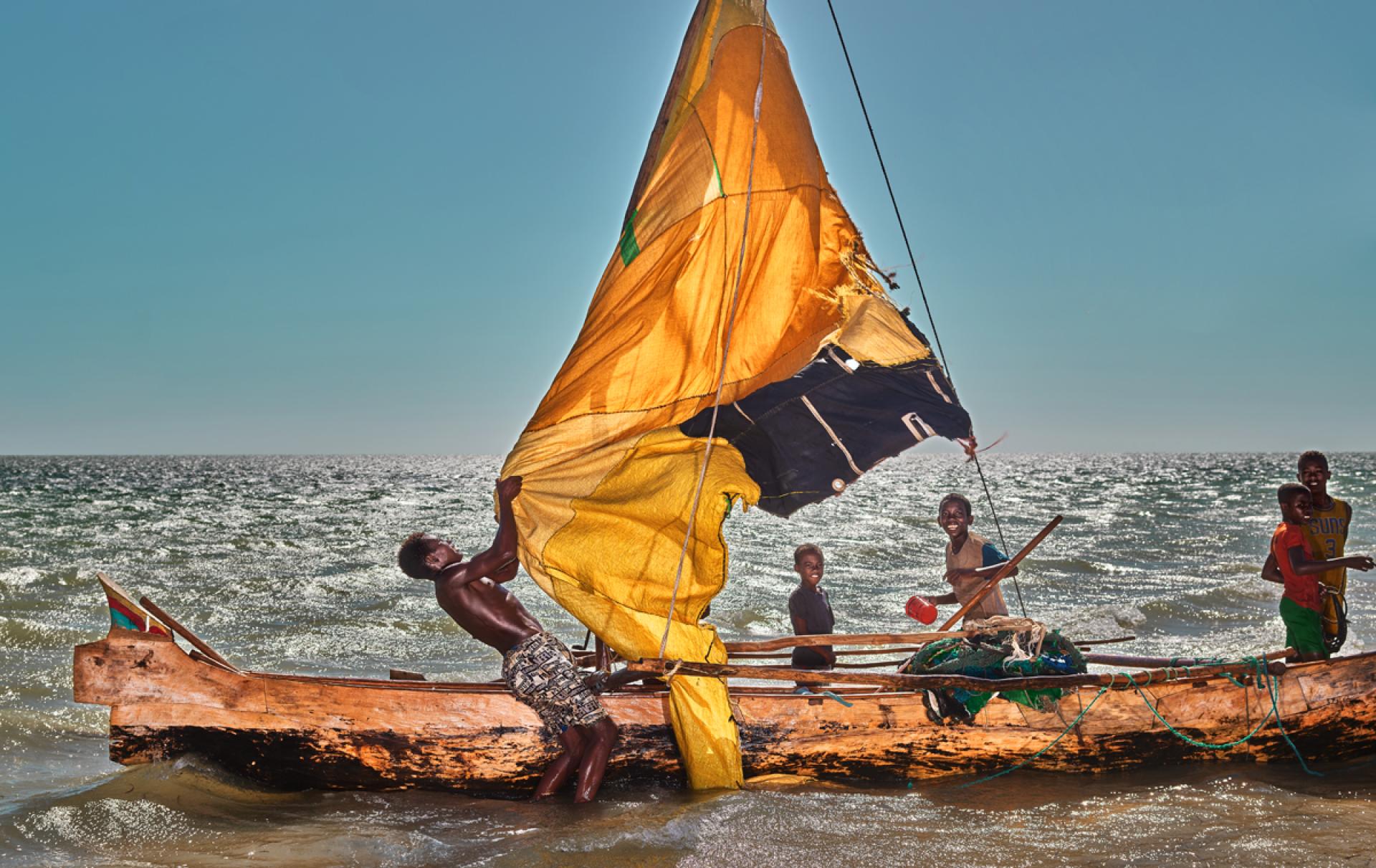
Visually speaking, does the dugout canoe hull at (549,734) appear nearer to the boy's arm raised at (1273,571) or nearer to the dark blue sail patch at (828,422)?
the boy's arm raised at (1273,571)

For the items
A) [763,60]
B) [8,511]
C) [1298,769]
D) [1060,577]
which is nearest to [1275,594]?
[1060,577]

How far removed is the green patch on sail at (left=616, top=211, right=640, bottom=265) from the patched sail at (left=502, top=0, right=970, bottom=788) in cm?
1

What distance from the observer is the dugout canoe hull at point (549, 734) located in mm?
5477

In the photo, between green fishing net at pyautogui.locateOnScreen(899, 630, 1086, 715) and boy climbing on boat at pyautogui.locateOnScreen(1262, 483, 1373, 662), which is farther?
boy climbing on boat at pyautogui.locateOnScreen(1262, 483, 1373, 662)

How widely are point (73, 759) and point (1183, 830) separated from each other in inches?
276

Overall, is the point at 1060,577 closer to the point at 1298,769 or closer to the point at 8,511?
the point at 1298,769

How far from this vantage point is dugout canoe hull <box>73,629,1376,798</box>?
18.0ft

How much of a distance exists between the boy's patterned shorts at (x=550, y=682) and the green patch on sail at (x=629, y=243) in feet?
7.30

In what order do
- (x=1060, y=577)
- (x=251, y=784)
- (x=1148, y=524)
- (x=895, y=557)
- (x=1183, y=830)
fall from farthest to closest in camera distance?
(x=1148, y=524), (x=895, y=557), (x=1060, y=577), (x=251, y=784), (x=1183, y=830)

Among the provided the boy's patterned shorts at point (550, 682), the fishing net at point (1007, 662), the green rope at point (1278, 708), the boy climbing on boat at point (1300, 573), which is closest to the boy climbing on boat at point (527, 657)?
the boy's patterned shorts at point (550, 682)

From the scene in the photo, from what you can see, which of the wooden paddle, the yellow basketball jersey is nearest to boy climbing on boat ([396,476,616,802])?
the wooden paddle

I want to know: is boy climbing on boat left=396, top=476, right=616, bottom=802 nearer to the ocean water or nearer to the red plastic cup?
the ocean water

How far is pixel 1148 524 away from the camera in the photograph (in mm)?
30438

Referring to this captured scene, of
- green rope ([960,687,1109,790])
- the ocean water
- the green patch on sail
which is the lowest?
the ocean water
